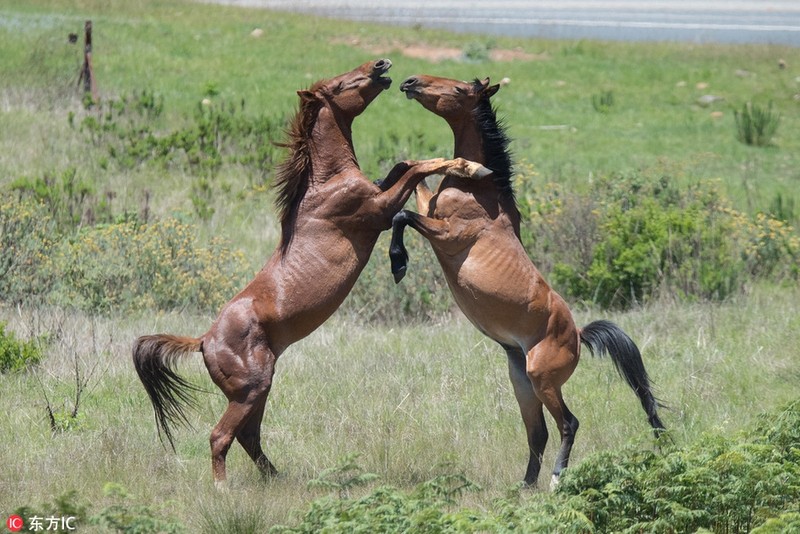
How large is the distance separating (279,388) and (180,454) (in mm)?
1590

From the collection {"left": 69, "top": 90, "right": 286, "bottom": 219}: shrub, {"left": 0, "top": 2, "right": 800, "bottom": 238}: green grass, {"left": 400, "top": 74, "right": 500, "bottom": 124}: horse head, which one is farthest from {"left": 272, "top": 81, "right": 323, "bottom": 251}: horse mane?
{"left": 69, "top": 90, "right": 286, "bottom": 219}: shrub

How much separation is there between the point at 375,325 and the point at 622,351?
198 inches

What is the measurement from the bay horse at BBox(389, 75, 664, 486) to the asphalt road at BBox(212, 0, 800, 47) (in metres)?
21.1

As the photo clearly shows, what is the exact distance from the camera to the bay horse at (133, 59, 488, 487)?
7.06m

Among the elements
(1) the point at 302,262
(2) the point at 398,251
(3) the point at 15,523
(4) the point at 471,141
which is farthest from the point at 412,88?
(3) the point at 15,523

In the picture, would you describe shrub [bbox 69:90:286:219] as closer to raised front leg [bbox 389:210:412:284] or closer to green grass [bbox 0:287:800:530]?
green grass [bbox 0:287:800:530]

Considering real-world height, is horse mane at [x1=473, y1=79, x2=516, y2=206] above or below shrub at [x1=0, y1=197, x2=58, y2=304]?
above

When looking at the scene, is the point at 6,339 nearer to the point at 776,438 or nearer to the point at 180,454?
the point at 180,454

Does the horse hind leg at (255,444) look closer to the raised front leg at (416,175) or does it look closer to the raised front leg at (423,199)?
the raised front leg at (416,175)

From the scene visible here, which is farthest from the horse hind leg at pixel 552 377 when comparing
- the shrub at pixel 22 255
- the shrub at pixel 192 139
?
the shrub at pixel 192 139

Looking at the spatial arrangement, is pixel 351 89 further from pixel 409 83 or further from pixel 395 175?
pixel 395 175

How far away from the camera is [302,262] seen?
23.4ft

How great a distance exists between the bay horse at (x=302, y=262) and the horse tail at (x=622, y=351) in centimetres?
136

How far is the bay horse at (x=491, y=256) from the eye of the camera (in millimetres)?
7184
